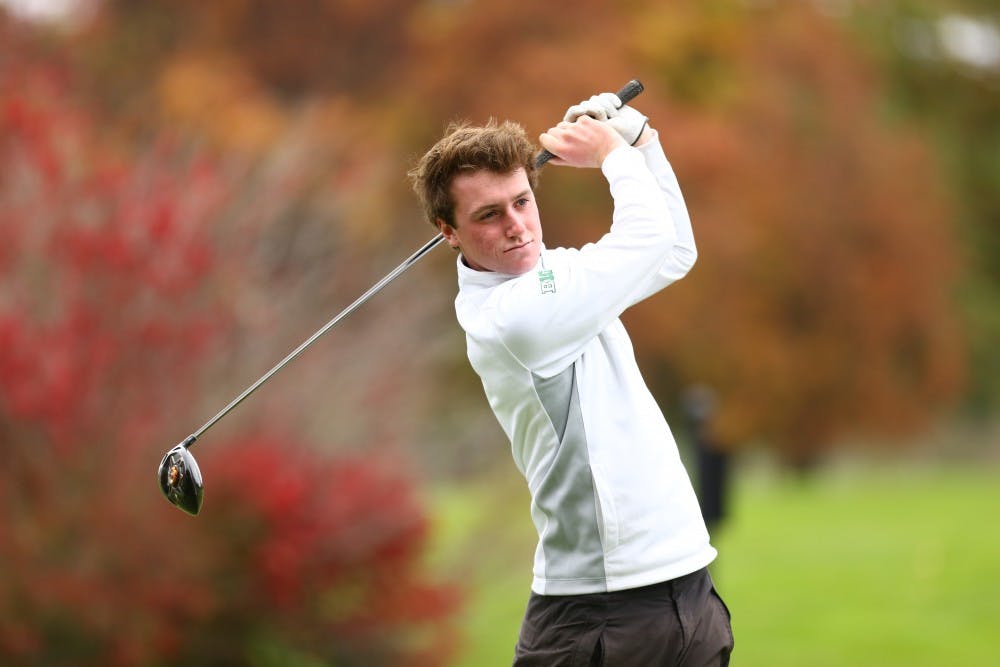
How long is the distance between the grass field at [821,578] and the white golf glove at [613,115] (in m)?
6.00

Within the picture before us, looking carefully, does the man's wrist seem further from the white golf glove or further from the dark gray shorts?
the dark gray shorts

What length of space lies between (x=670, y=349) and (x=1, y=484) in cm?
1527

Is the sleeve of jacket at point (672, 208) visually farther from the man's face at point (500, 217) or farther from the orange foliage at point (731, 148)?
the orange foliage at point (731, 148)

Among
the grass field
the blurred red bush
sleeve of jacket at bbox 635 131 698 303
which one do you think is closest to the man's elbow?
sleeve of jacket at bbox 635 131 698 303

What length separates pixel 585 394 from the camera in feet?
10.2

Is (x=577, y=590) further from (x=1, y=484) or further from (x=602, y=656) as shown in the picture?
(x=1, y=484)

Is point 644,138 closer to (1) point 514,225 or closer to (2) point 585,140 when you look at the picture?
(2) point 585,140

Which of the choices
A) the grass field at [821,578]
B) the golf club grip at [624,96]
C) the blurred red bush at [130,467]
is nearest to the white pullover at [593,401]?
the golf club grip at [624,96]

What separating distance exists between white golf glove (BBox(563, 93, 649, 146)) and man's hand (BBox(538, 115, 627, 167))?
0.9 inches

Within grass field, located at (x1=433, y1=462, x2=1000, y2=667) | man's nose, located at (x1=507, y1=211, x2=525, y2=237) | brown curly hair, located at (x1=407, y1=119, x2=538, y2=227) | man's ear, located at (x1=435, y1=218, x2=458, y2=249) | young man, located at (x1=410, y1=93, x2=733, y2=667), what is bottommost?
grass field, located at (x1=433, y1=462, x2=1000, y2=667)

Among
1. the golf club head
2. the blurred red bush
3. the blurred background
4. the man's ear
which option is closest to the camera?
the man's ear

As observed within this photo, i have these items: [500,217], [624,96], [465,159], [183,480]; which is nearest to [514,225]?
[500,217]

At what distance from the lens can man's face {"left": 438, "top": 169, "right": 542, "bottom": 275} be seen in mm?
3135

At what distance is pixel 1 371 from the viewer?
6.94 m
